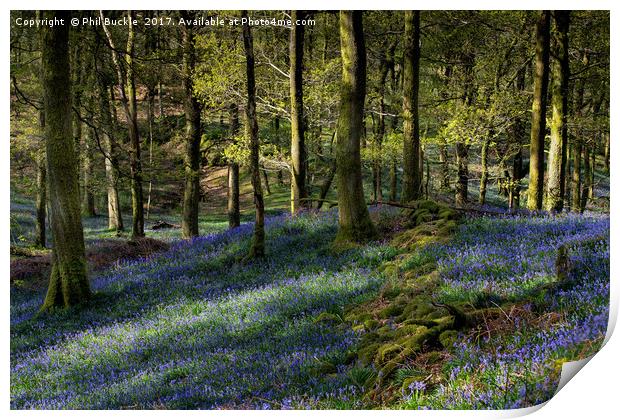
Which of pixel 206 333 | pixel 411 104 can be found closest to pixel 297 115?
pixel 411 104

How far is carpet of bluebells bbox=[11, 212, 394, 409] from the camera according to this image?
605 cm

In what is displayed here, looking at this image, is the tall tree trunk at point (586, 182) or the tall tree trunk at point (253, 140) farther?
the tall tree trunk at point (586, 182)

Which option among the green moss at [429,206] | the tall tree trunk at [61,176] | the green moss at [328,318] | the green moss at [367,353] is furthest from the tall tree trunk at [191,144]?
the green moss at [367,353]

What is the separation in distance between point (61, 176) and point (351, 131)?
535cm

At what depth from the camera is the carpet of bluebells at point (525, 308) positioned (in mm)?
4754

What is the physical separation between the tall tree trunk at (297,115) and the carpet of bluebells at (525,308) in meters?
7.14

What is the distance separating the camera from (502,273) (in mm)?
7008

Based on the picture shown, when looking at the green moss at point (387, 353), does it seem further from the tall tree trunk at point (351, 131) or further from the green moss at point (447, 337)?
the tall tree trunk at point (351, 131)

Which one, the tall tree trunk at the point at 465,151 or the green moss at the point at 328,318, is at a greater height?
the tall tree trunk at the point at 465,151

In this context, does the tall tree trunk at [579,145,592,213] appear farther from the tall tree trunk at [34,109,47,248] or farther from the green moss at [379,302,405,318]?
the tall tree trunk at [34,109,47,248]

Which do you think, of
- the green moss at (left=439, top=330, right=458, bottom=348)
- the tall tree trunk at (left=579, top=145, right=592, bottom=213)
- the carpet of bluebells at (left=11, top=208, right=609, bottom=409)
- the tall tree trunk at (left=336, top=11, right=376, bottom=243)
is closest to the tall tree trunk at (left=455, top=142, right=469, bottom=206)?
the tall tree trunk at (left=579, top=145, right=592, bottom=213)
